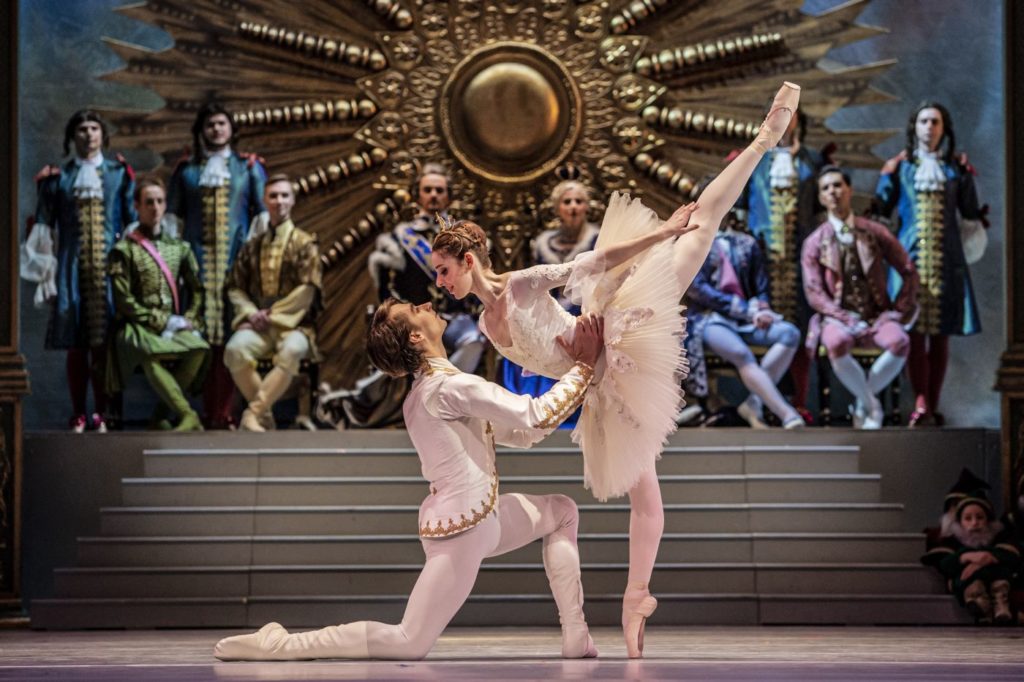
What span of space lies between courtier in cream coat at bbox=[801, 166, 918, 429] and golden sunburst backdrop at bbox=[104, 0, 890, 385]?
3.36 feet

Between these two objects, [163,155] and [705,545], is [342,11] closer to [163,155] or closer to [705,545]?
[163,155]

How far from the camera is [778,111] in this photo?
206 inches

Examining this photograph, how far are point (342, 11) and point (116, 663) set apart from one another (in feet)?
17.8

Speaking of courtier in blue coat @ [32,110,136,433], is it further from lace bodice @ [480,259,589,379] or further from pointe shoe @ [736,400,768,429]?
lace bodice @ [480,259,589,379]

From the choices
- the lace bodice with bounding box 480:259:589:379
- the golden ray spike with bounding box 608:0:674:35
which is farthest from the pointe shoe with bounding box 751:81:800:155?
the golden ray spike with bounding box 608:0:674:35

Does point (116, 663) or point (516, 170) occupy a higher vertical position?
point (516, 170)

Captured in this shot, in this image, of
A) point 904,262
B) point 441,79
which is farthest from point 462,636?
point 441,79

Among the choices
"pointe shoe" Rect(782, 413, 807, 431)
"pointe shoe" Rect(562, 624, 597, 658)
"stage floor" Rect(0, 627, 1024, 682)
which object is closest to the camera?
"stage floor" Rect(0, 627, 1024, 682)

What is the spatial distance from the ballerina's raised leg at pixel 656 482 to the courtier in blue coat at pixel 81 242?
13.5ft

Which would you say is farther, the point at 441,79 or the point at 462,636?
the point at 441,79

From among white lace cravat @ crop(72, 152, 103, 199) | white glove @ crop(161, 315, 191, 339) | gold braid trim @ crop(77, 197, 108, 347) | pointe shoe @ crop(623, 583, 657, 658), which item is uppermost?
white lace cravat @ crop(72, 152, 103, 199)

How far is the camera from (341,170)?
9328mm

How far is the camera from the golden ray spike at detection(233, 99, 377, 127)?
30.4 ft

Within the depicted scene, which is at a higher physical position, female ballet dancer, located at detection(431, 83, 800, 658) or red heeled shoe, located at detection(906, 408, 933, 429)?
female ballet dancer, located at detection(431, 83, 800, 658)
